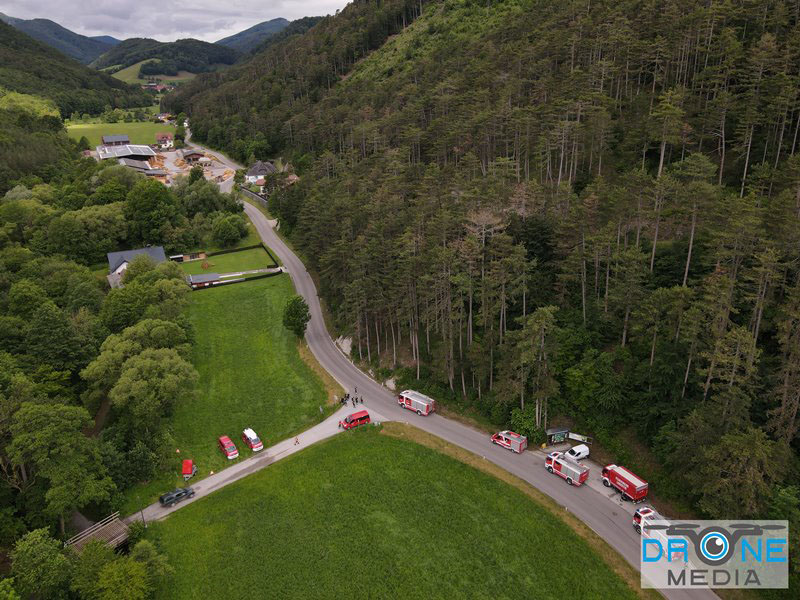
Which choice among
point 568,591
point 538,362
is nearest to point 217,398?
point 538,362

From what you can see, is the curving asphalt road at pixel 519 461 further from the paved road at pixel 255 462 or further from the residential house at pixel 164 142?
the residential house at pixel 164 142

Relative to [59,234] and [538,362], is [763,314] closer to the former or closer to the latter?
[538,362]

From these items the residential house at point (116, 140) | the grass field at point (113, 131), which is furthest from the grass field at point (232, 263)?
the grass field at point (113, 131)

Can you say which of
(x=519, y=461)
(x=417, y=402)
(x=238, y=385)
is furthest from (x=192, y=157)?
(x=519, y=461)

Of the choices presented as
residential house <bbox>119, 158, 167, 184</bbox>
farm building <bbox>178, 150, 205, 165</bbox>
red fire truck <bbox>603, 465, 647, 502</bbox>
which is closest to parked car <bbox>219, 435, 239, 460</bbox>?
red fire truck <bbox>603, 465, 647, 502</bbox>

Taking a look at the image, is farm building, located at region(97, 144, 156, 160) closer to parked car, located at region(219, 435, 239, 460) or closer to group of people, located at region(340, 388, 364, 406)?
parked car, located at region(219, 435, 239, 460)

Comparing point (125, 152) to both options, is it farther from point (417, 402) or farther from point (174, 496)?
point (417, 402)
